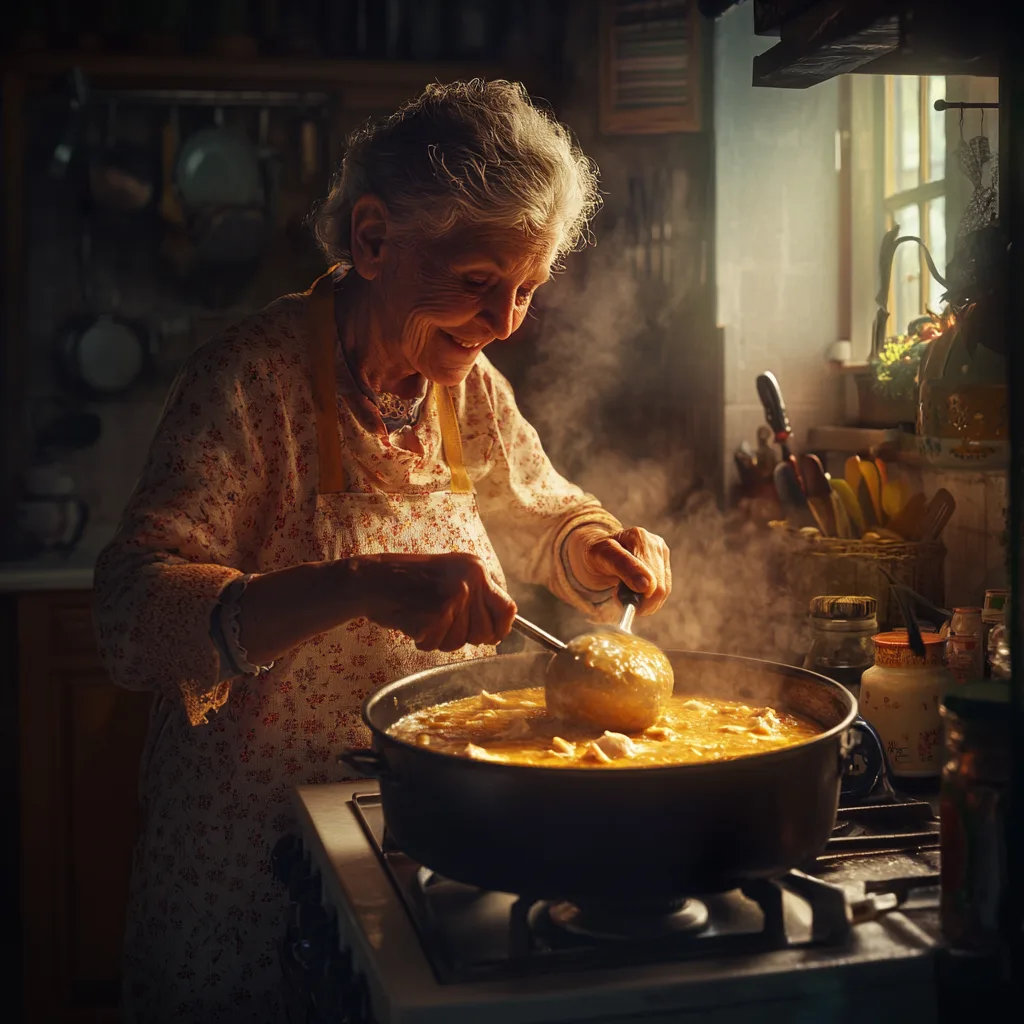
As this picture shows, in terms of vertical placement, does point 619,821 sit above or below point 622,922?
above

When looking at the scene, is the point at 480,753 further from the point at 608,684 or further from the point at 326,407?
the point at 326,407

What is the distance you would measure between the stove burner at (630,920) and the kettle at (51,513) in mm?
2879

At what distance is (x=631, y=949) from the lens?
1019mm

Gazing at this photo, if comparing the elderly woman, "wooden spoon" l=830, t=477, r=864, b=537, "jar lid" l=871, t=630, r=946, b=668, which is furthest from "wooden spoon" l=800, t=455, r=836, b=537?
"jar lid" l=871, t=630, r=946, b=668

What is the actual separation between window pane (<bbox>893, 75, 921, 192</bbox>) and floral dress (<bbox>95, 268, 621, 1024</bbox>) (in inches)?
74.3

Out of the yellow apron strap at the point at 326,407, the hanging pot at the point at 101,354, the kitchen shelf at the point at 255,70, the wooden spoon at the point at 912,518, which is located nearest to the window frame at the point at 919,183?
the wooden spoon at the point at 912,518

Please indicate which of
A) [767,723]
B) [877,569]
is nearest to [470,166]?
[767,723]

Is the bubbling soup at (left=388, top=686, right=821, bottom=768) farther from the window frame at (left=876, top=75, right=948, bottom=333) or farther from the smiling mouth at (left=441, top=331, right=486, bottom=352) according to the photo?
the window frame at (left=876, top=75, right=948, bottom=333)

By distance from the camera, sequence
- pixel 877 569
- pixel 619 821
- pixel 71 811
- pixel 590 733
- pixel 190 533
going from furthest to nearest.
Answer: pixel 71 811 < pixel 877 569 < pixel 190 533 < pixel 590 733 < pixel 619 821

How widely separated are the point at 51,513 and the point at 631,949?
9.90 feet

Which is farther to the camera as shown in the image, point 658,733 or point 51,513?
point 51,513

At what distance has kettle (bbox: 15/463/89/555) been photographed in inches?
142

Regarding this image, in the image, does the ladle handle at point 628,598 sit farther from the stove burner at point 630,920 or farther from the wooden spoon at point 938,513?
the wooden spoon at point 938,513

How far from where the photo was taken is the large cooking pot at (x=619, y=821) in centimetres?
97
